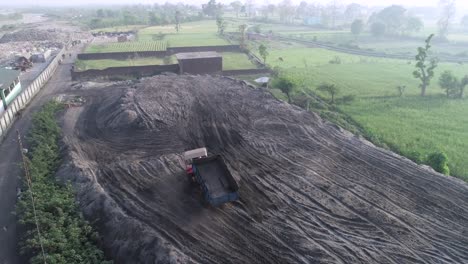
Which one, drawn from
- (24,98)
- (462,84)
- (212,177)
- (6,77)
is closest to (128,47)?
(24,98)

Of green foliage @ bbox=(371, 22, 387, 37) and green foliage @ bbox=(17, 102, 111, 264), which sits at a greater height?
green foliage @ bbox=(371, 22, 387, 37)

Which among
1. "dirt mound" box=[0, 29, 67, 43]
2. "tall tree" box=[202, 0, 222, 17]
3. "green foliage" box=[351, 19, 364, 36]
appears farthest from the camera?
"tall tree" box=[202, 0, 222, 17]

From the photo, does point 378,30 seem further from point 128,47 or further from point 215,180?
point 215,180

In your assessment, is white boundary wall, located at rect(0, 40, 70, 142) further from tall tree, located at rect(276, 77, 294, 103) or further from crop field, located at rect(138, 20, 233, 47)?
crop field, located at rect(138, 20, 233, 47)

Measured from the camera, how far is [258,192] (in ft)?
64.1

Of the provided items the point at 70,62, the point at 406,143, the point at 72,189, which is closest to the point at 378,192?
the point at 406,143

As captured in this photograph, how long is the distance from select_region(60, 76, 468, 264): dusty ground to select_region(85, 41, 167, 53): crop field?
35.3 meters

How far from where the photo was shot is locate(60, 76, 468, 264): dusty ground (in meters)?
15.6

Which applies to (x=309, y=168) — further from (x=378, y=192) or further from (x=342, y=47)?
(x=342, y=47)

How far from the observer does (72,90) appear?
39.5 m

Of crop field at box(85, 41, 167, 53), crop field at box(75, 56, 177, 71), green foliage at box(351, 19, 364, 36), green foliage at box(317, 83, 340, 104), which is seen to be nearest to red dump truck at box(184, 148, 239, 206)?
green foliage at box(317, 83, 340, 104)

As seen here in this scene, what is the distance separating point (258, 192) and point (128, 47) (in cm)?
5451

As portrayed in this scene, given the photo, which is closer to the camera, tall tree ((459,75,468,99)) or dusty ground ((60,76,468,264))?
dusty ground ((60,76,468,264))

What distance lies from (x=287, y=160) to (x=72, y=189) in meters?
13.4
